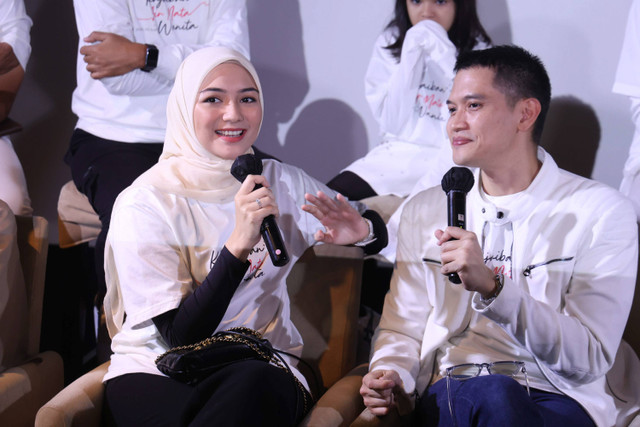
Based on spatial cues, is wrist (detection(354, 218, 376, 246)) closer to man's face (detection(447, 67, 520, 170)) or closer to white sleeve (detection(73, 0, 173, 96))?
man's face (detection(447, 67, 520, 170))

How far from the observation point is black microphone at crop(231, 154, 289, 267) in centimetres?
155

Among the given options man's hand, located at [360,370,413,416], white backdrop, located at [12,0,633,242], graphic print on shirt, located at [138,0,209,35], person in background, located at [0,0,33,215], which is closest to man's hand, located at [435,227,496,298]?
man's hand, located at [360,370,413,416]

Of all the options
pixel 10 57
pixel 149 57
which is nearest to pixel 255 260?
pixel 149 57

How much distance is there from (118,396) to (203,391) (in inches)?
9.2

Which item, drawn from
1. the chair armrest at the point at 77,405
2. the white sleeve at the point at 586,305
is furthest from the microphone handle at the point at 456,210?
the chair armrest at the point at 77,405

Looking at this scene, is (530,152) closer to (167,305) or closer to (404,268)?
(404,268)

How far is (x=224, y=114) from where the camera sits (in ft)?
6.23

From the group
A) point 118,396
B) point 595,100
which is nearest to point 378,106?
point 595,100

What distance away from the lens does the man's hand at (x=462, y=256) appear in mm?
1474

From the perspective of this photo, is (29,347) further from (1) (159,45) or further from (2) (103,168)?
(1) (159,45)

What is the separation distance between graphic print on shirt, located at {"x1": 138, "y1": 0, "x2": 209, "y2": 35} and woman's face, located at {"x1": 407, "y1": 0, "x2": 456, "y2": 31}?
30.9 inches

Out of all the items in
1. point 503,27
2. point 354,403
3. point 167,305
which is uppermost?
point 503,27

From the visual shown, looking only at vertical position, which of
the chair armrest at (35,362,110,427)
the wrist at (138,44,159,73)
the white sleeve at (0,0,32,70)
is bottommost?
the chair armrest at (35,362,110,427)

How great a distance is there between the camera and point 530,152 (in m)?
1.90
